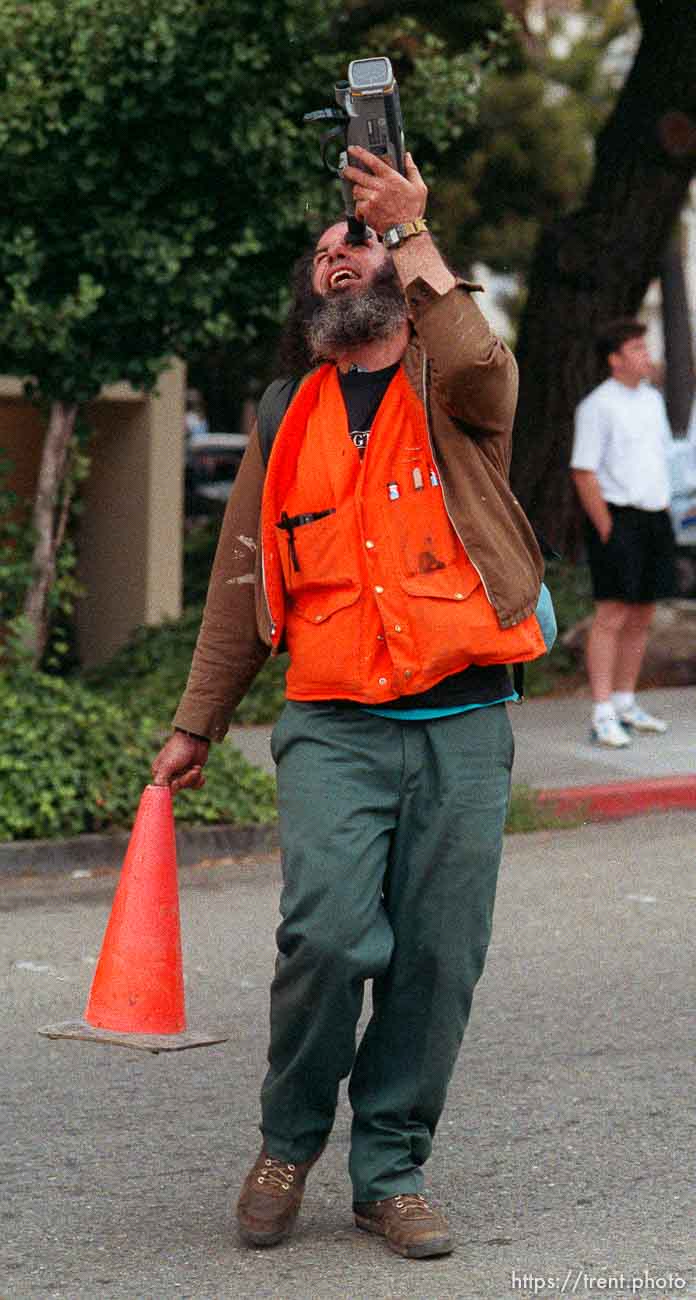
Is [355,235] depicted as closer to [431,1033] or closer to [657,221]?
[431,1033]

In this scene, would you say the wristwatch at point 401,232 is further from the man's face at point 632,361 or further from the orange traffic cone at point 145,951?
→ the man's face at point 632,361

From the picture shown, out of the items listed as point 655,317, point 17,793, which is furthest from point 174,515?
point 655,317

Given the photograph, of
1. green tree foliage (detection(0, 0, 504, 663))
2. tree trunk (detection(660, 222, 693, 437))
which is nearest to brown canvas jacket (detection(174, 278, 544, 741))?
green tree foliage (detection(0, 0, 504, 663))

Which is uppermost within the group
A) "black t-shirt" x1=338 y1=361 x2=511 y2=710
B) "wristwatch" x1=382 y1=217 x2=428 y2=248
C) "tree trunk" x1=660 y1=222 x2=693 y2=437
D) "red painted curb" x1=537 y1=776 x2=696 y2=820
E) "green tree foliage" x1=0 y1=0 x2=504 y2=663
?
"tree trunk" x1=660 y1=222 x2=693 y2=437

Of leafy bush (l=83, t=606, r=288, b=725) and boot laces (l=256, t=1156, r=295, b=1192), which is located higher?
leafy bush (l=83, t=606, r=288, b=725)

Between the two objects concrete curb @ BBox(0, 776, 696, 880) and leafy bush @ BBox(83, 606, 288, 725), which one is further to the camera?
leafy bush @ BBox(83, 606, 288, 725)

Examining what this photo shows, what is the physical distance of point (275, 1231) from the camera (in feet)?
12.7

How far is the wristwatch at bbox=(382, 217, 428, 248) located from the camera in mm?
3545

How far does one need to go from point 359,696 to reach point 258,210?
19.3 ft

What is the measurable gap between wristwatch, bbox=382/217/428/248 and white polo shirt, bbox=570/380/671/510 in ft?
19.7

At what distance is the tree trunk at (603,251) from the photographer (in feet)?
45.0

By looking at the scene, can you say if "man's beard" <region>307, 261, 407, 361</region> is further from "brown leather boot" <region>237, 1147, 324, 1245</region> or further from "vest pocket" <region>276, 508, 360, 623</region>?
"brown leather boot" <region>237, 1147, 324, 1245</region>

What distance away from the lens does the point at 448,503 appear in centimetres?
376

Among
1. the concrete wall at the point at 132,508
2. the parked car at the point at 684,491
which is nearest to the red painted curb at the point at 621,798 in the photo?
the concrete wall at the point at 132,508
